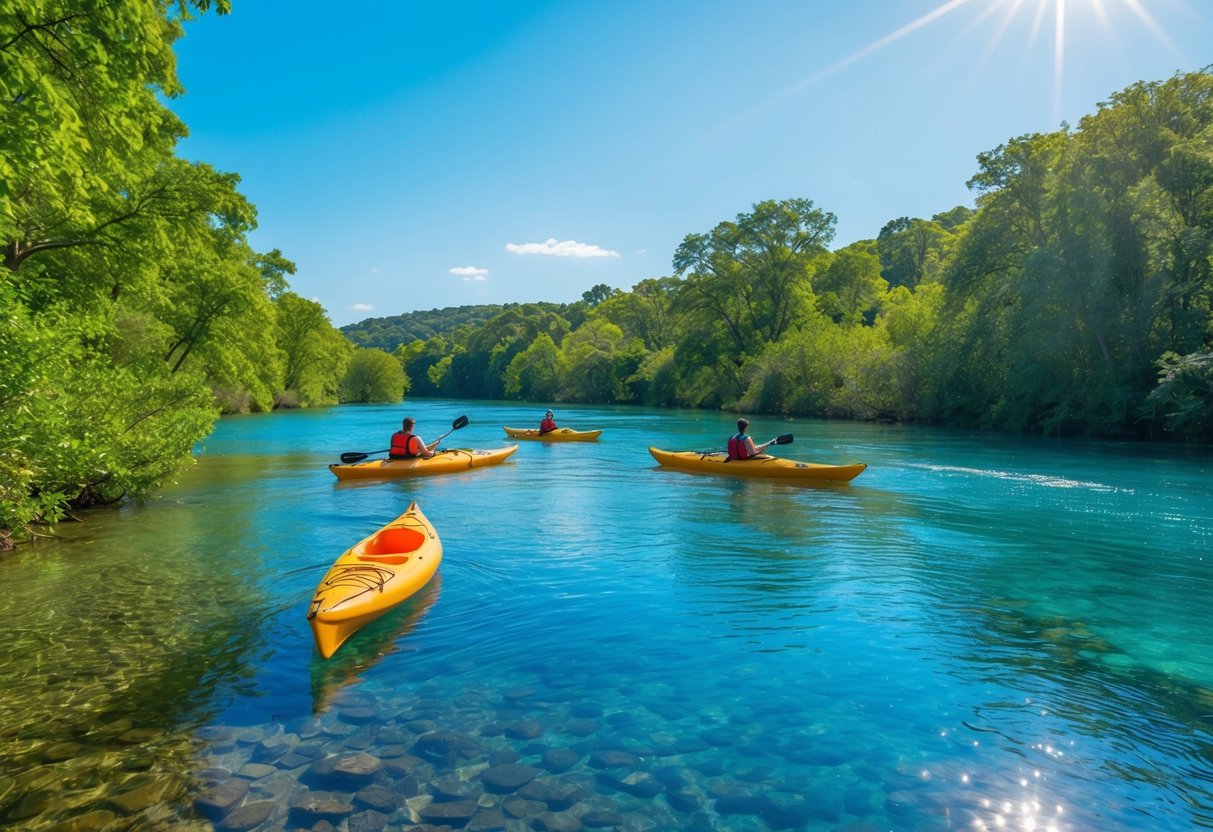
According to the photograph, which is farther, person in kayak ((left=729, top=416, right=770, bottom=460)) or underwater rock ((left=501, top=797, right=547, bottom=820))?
person in kayak ((left=729, top=416, right=770, bottom=460))

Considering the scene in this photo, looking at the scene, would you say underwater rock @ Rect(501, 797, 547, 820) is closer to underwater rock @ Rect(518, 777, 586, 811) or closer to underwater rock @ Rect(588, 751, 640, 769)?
underwater rock @ Rect(518, 777, 586, 811)

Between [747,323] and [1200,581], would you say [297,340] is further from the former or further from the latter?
[1200,581]

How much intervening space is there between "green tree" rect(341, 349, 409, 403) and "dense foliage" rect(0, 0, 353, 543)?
45.5 metres

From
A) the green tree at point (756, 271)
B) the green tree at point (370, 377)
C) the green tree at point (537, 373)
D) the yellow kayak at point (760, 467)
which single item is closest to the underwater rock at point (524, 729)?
the yellow kayak at point (760, 467)

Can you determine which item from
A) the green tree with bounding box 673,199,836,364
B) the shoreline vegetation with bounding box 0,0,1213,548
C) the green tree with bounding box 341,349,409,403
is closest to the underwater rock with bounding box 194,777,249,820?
the shoreline vegetation with bounding box 0,0,1213,548

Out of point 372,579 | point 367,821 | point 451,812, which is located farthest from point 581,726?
point 372,579

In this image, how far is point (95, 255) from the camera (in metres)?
11.8

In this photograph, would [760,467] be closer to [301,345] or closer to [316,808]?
[316,808]

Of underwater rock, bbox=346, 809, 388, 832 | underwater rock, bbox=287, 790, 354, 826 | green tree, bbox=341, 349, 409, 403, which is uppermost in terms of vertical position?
green tree, bbox=341, 349, 409, 403

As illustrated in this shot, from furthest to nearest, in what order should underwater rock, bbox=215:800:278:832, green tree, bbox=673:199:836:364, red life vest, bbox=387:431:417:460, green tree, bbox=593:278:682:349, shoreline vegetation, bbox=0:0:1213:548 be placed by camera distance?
green tree, bbox=593:278:682:349 → green tree, bbox=673:199:836:364 → red life vest, bbox=387:431:417:460 → shoreline vegetation, bbox=0:0:1213:548 → underwater rock, bbox=215:800:278:832

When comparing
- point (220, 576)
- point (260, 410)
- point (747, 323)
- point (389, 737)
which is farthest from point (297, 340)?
point (389, 737)

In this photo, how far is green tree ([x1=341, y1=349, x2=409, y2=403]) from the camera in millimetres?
64875

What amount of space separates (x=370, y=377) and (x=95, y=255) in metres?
55.3

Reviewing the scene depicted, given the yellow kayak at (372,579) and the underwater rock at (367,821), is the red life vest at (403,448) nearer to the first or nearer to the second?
the yellow kayak at (372,579)
